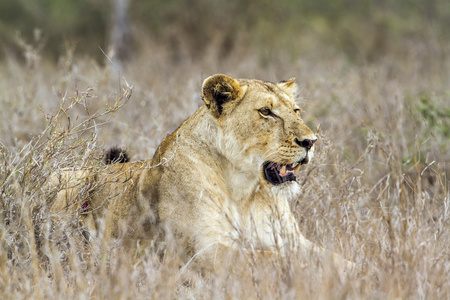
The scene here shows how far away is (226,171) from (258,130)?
32 cm

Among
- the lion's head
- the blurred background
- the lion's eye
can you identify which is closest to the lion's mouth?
the lion's head

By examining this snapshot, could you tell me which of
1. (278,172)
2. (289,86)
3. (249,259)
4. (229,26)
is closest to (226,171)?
(278,172)

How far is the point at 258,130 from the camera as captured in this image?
3807mm

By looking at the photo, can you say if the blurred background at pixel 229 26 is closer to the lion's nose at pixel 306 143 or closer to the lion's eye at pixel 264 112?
the lion's eye at pixel 264 112

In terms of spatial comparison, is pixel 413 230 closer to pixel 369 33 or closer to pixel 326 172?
pixel 326 172

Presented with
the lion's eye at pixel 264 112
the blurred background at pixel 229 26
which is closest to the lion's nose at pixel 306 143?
the lion's eye at pixel 264 112

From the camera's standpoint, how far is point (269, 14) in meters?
17.6

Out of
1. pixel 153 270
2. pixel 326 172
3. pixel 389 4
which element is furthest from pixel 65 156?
pixel 389 4

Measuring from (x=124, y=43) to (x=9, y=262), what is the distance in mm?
11609

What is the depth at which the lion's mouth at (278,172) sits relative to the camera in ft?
12.4

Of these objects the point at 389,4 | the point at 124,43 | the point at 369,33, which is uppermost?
the point at 389,4

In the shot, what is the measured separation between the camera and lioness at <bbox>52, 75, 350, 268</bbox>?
3.71 metres

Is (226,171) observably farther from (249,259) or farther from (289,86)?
(289,86)

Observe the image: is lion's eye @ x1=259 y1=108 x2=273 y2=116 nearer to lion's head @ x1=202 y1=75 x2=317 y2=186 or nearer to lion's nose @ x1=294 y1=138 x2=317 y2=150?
lion's head @ x1=202 y1=75 x2=317 y2=186
